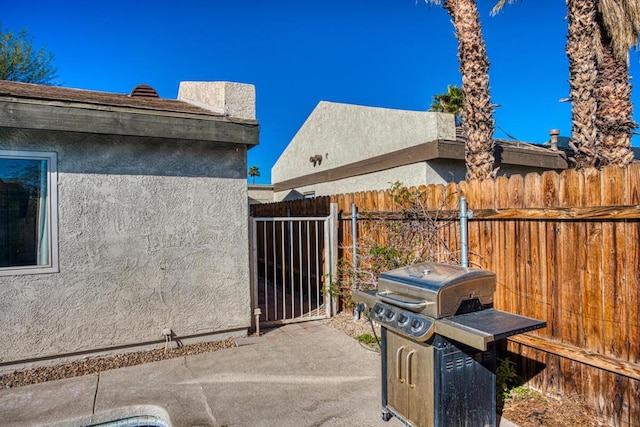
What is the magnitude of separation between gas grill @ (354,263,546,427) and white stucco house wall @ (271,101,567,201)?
4.66 m

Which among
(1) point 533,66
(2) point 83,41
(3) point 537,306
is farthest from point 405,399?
(2) point 83,41

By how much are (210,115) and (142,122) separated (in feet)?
3.56

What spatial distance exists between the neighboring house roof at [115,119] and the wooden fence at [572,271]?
3863mm

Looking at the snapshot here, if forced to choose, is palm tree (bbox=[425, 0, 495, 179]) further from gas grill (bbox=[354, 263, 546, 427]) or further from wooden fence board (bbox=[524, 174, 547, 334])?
gas grill (bbox=[354, 263, 546, 427])

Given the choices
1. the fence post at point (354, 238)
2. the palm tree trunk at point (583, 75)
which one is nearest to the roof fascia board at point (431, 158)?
the palm tree trunk at point (583, 75)

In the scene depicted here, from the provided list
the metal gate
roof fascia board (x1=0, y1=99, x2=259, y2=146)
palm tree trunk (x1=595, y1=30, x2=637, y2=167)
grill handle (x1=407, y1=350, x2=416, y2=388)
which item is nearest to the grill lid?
grill handle (x1=407, y1=350, x2=416, y2=388)

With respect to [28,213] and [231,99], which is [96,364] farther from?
[231,99]

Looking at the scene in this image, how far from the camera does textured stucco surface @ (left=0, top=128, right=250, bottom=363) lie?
16.8ft

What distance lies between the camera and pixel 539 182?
13.4 ft

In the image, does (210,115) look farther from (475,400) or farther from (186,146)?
(475,400)

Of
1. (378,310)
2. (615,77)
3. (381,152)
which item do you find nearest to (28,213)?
(378,310)

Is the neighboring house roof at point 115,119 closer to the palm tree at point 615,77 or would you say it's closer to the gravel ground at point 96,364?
the gravel ground at point 96,364

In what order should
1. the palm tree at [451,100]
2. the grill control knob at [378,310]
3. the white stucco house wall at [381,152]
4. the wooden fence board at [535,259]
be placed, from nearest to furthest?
the grill control knob at [378,310]
the wooden fence board at [535,259]
the white stucco house wall at [381,152]
the palm tree at [451,100]

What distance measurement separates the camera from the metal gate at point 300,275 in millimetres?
7418
